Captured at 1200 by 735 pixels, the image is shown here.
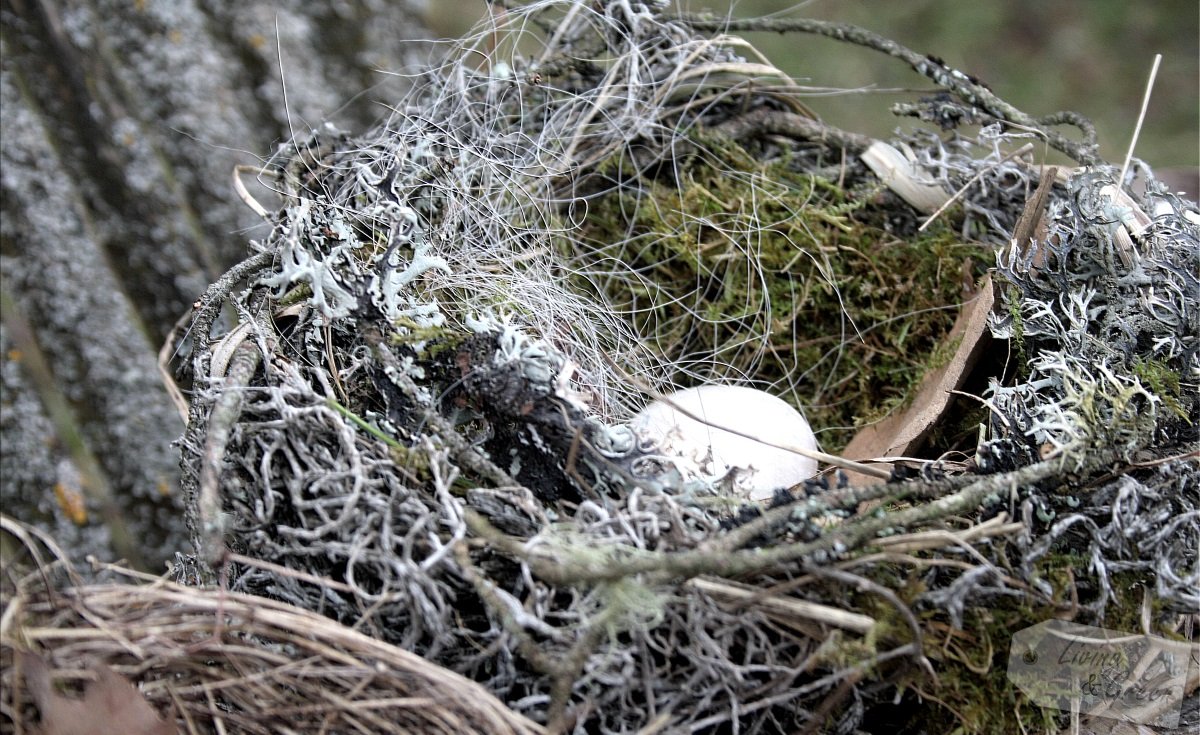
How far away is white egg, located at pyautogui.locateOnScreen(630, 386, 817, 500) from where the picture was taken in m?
0.88

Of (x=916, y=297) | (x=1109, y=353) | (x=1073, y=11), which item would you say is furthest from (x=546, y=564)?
(x=1073, y=11)

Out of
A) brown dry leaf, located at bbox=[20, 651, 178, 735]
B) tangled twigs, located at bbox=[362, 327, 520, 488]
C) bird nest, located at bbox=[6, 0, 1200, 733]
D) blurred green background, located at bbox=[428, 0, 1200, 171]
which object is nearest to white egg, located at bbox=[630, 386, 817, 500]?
bird nest, located at bbox=[6, 0, 1200, 733]

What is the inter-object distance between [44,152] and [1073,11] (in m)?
2.55

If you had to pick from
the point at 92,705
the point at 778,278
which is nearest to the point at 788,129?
the point at 778,278

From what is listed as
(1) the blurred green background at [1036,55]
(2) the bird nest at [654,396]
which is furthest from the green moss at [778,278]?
(1) the blurred green background at [1036,55]

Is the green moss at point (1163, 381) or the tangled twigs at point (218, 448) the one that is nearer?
the tangled twigs at point (218, 448)

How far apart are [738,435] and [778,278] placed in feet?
1.04

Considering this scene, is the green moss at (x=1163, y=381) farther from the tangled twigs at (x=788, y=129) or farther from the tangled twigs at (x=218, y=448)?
the tangled twigs at (x=218, y=448)

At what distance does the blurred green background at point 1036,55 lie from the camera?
2.35 m

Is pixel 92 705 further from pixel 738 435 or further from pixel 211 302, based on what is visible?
pixel 738 435

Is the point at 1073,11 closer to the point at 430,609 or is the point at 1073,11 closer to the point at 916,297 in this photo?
the point at 916,297

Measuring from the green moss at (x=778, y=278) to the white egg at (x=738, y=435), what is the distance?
3.9 inches

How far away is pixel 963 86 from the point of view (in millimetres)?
987

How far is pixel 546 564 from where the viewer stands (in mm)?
578
